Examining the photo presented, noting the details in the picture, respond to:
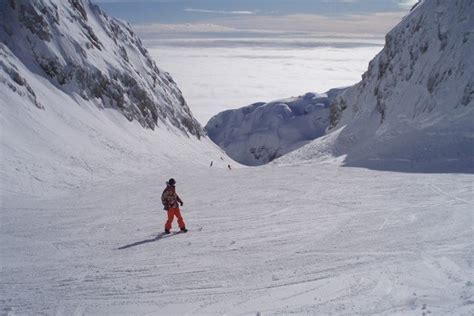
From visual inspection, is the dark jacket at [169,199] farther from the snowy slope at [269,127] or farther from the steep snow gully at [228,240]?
the snowy slope at [269,127]

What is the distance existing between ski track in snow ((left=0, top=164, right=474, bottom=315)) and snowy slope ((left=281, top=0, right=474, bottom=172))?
27.4 feet

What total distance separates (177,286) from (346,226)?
18.7ft

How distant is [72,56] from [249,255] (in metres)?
39.5

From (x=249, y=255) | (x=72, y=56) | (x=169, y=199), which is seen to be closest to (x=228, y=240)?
(x=249, y=255)

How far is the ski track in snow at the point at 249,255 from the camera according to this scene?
7.79m

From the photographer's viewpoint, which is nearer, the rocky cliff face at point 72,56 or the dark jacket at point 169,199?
the dark jacket at point 169,199

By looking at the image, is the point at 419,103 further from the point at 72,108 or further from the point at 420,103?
the point at 72,108

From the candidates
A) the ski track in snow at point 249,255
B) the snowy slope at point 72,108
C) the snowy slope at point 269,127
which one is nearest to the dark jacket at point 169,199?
the ski track in snow at point 249,255

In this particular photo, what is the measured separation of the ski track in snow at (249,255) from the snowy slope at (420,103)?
27.4 feet

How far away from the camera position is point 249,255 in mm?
10203

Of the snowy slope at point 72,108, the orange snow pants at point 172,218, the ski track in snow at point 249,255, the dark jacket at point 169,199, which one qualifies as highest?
the snowy slope at point 72,108

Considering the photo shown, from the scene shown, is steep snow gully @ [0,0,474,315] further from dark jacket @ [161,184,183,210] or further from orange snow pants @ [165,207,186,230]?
dark jacket @ [161,184,183,210]

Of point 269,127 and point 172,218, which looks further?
point 269,127

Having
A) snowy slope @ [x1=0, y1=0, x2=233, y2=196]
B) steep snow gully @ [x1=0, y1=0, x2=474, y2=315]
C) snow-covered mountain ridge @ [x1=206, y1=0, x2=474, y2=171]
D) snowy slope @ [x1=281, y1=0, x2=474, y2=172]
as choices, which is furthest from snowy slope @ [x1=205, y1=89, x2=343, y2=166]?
steep snow gully @ [x1=0, y1=0, x2=474, y2=315]
